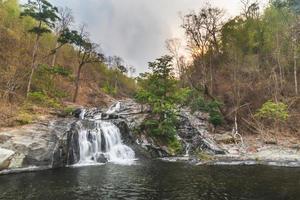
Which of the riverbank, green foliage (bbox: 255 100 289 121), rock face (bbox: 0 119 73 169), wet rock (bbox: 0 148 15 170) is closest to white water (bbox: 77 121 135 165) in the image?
the riverbank

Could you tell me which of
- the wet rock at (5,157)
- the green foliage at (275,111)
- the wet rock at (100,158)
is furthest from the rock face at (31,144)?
the green foliage at (275,111)

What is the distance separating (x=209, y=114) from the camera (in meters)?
31.3

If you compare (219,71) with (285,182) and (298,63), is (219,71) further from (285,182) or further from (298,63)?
(285,182)

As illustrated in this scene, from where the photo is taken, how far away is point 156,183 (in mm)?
14727

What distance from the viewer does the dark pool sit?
1244cm

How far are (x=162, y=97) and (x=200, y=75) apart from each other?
50.5ft

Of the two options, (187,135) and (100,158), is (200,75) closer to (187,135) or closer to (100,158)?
(187,135)

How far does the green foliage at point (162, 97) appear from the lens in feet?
86.7

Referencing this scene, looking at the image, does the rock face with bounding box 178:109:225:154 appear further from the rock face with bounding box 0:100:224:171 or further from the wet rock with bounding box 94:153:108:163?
the wet rock with bounding box 94:153:108:163

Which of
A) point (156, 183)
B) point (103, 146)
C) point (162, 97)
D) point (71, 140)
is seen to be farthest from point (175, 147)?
point (156, 183)

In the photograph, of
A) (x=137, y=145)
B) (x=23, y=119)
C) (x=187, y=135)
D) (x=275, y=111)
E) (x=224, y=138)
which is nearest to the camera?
(x=23, y=119)

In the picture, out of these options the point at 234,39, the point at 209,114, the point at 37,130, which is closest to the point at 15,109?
the point at 37,130

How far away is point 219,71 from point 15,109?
2590 cm

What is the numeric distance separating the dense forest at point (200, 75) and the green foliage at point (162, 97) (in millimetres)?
89
